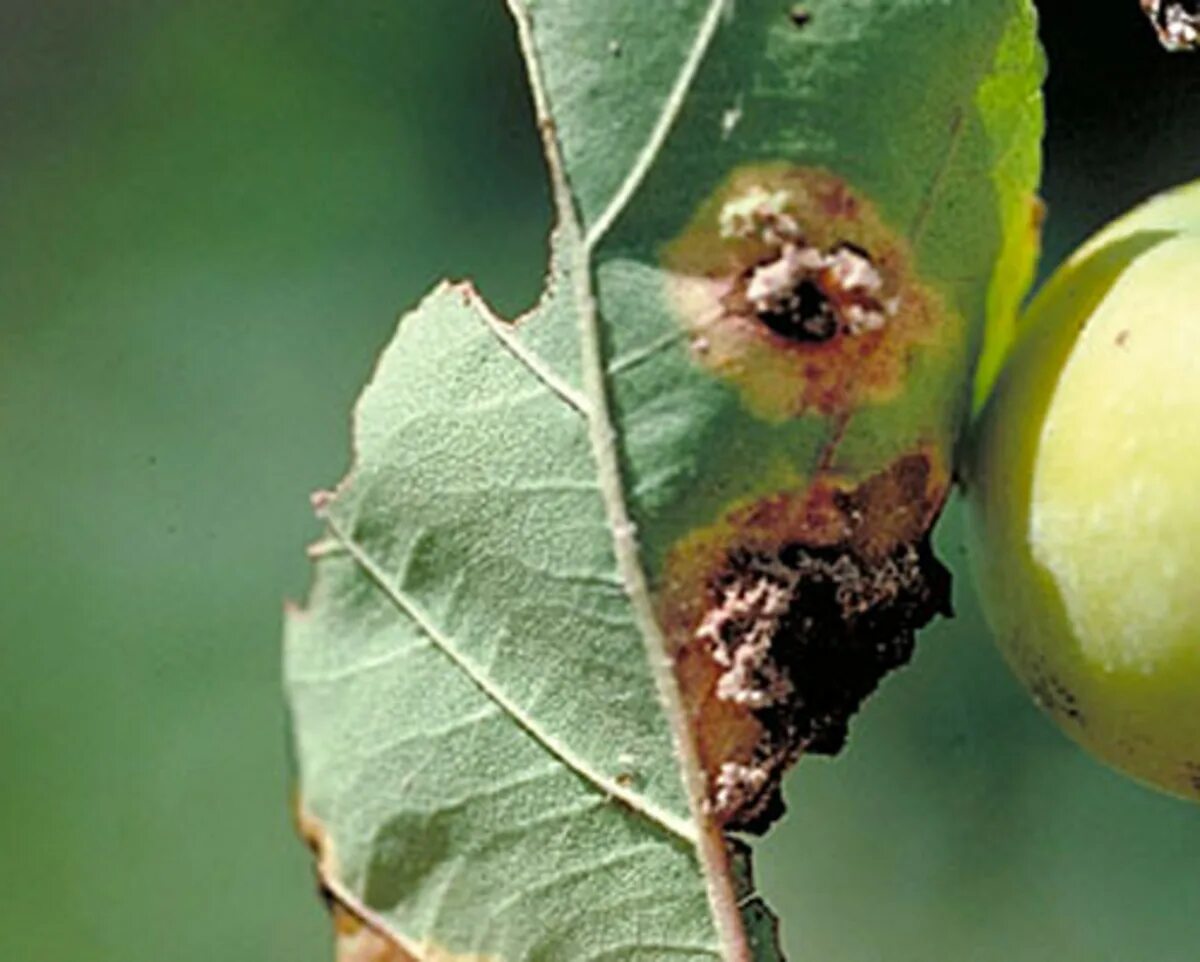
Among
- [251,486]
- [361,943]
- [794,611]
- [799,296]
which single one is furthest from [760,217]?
[251,486]

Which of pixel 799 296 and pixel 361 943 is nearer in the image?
pixel 799 296

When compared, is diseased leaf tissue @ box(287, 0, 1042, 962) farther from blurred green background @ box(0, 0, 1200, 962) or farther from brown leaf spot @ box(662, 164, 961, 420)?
blurred green background @ box(0, 0, 1200, 962)

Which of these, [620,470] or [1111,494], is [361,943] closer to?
[620,470]

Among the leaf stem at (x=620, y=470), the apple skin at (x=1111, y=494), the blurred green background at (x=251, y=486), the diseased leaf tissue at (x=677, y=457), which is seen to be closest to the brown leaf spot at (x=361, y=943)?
the diseased leaf tissue at (x=677, y=457)

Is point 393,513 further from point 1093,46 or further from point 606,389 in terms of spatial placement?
point 1093,46

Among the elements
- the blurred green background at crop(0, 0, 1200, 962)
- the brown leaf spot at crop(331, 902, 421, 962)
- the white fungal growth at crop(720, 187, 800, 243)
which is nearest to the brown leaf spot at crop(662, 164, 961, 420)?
the white fungal growth at crop(720, 187, 800, 243)
